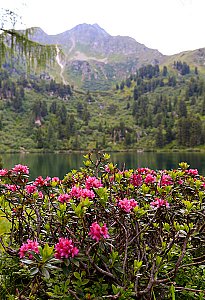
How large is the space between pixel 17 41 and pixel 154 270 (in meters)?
8.60

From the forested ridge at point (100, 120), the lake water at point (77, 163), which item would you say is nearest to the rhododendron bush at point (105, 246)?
the lake water at point (77, 163)

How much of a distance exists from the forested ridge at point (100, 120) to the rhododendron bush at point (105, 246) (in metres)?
113

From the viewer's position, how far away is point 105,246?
9.07 ft

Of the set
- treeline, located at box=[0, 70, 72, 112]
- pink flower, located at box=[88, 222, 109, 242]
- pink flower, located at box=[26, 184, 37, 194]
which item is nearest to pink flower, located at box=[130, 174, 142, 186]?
pink flower, located at box=[26, 184, 37, 194]

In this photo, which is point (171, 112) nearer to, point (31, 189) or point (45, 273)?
point (31, 189)

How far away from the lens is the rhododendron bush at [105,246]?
249 cm

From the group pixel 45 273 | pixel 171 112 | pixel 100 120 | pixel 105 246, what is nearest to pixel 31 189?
pixel 105 246

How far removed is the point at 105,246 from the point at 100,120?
17085 centimetres

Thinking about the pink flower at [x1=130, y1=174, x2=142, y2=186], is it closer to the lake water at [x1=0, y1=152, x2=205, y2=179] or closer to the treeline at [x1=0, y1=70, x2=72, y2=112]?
the lake water at [x1=0, y1=152, x2=205, y2=179]

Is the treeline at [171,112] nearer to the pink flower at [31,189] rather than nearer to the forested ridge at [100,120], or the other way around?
the forested ridge at [100,120]

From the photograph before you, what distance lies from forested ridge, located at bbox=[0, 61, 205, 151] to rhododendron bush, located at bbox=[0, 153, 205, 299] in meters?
113

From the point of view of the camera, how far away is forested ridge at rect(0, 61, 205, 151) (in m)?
130

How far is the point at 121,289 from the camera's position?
2.50m

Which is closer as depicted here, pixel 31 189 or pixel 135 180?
pixel 31 189
